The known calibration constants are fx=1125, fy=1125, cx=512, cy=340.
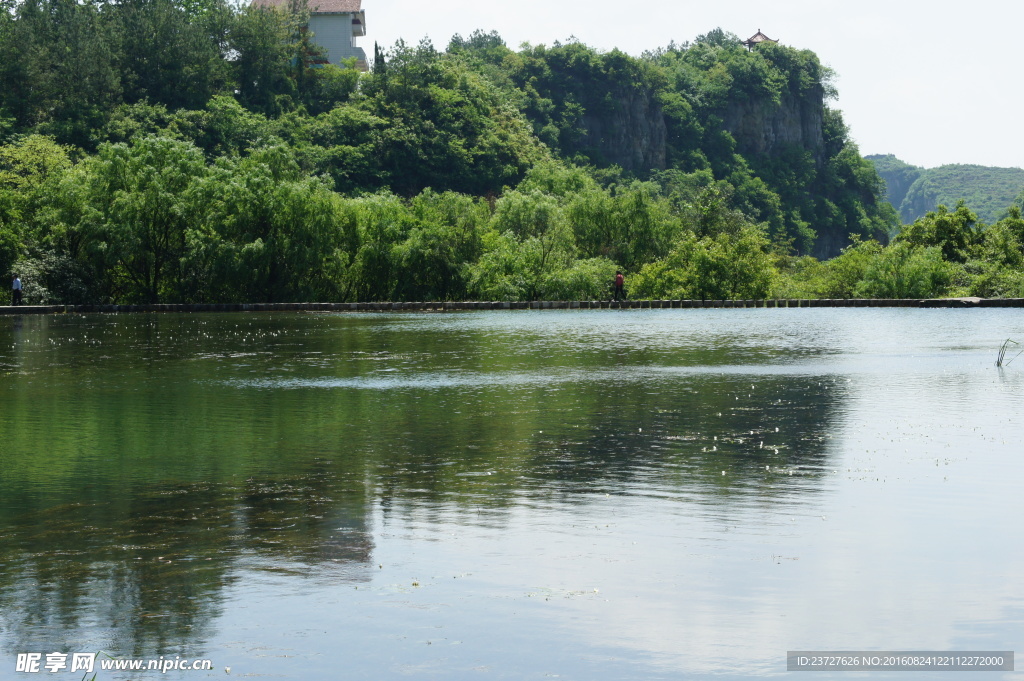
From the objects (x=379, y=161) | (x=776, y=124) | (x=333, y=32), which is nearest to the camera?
(x=379, y=161)

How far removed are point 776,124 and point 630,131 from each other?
2994cm

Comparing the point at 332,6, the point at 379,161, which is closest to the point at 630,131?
the point at 332,6

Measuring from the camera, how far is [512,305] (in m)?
63.2

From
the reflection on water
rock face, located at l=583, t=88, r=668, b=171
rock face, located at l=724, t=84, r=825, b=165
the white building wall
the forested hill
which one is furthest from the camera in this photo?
rock face, located at l=724, t=84, r=825, b=165

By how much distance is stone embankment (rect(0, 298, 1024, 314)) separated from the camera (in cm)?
5872

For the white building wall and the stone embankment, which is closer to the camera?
the stone embankment

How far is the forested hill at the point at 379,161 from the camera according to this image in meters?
63.0

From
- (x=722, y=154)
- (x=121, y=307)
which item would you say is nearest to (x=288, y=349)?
(x=121, y=307)

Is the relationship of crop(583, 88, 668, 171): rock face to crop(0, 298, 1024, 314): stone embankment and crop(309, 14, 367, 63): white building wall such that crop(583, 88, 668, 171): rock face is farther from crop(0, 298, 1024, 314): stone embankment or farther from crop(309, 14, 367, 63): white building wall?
crop(0, 298, 1024, 314): stone embankment

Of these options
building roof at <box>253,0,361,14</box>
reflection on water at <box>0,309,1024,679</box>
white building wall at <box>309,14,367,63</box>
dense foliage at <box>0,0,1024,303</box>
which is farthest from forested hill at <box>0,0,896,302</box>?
reflection on water at <box>0,309,1024,679</box>

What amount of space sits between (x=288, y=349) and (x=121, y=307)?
101ft

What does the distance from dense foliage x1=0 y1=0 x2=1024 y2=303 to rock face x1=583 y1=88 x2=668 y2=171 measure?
13.4 inches

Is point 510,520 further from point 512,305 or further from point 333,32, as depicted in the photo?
point 333,32

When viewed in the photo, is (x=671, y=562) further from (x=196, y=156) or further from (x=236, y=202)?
(x=196, y=156)
